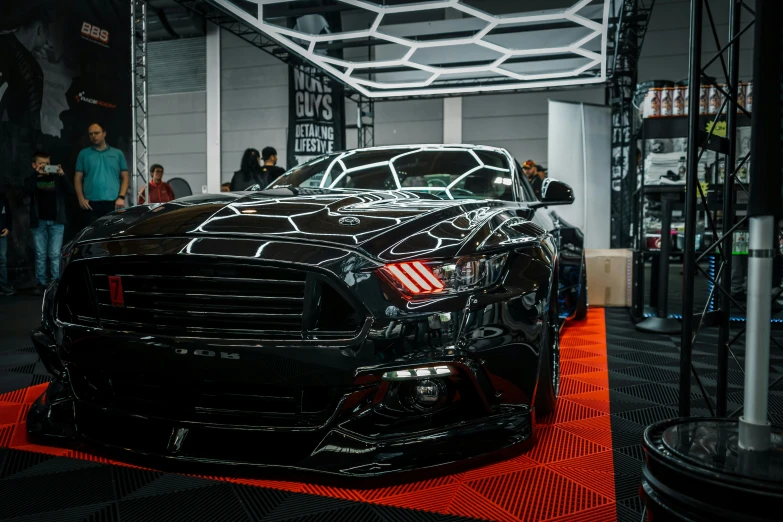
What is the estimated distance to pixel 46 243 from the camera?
6789mm

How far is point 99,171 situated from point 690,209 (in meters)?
6.56

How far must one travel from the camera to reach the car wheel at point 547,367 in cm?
186

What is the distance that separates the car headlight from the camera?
154 cm

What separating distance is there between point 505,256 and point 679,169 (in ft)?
13.1

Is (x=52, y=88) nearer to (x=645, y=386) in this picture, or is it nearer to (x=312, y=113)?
(x=312, y=113)

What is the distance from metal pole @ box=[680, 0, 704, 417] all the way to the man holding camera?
264 inches

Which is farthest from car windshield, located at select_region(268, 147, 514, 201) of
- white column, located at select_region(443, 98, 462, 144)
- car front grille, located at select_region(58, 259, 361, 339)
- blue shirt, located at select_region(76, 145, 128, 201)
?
white column, located at select_region(443, 98, 462, 144)

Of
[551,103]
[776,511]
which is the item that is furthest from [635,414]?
[551,103]

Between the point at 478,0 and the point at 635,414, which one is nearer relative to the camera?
the point at 635,414

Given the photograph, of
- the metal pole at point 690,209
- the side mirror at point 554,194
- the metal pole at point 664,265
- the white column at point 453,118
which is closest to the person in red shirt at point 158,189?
the white column at point 453,118

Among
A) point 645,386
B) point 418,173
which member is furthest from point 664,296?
point 418,173

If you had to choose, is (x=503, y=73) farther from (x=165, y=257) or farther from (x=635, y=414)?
(x=165, y=257)

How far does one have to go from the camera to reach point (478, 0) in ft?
Result: 43.7

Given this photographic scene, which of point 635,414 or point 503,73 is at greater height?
point 503,73
